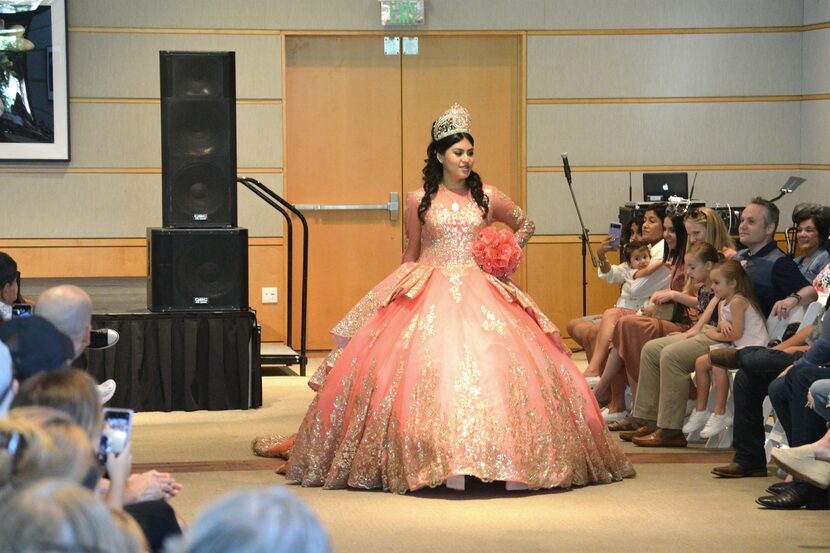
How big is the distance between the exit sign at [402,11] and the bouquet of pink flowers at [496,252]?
415 centimetres

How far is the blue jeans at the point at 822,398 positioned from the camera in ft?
15.1

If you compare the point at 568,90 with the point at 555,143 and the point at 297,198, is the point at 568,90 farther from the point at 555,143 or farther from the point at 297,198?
the point at 297,198

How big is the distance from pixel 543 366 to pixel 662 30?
501 cm

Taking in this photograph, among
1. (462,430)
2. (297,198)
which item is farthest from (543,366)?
(297,198)

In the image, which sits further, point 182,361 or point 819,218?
point 182,361

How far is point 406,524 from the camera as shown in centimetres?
459

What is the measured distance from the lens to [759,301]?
6.01 meters

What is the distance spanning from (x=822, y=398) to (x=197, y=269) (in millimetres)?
3888

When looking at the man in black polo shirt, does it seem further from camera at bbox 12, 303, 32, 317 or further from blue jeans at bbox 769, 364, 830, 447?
camera at bbox 12, 303, 32, 317

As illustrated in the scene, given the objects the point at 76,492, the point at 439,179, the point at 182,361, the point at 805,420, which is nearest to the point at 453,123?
the point at 439,179

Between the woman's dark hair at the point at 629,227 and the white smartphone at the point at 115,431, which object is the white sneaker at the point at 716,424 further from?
the white smartphone at the point at 115,431

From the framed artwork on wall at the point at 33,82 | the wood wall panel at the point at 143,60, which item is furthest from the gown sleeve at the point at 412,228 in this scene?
the framed artwork on wall at the point at 33,82

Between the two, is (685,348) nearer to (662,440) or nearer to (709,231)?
(662,440)

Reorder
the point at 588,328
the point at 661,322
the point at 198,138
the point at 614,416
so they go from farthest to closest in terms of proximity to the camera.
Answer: the point at 198,138
the point at 588,328
the point at 614,416
the point at 661,322
